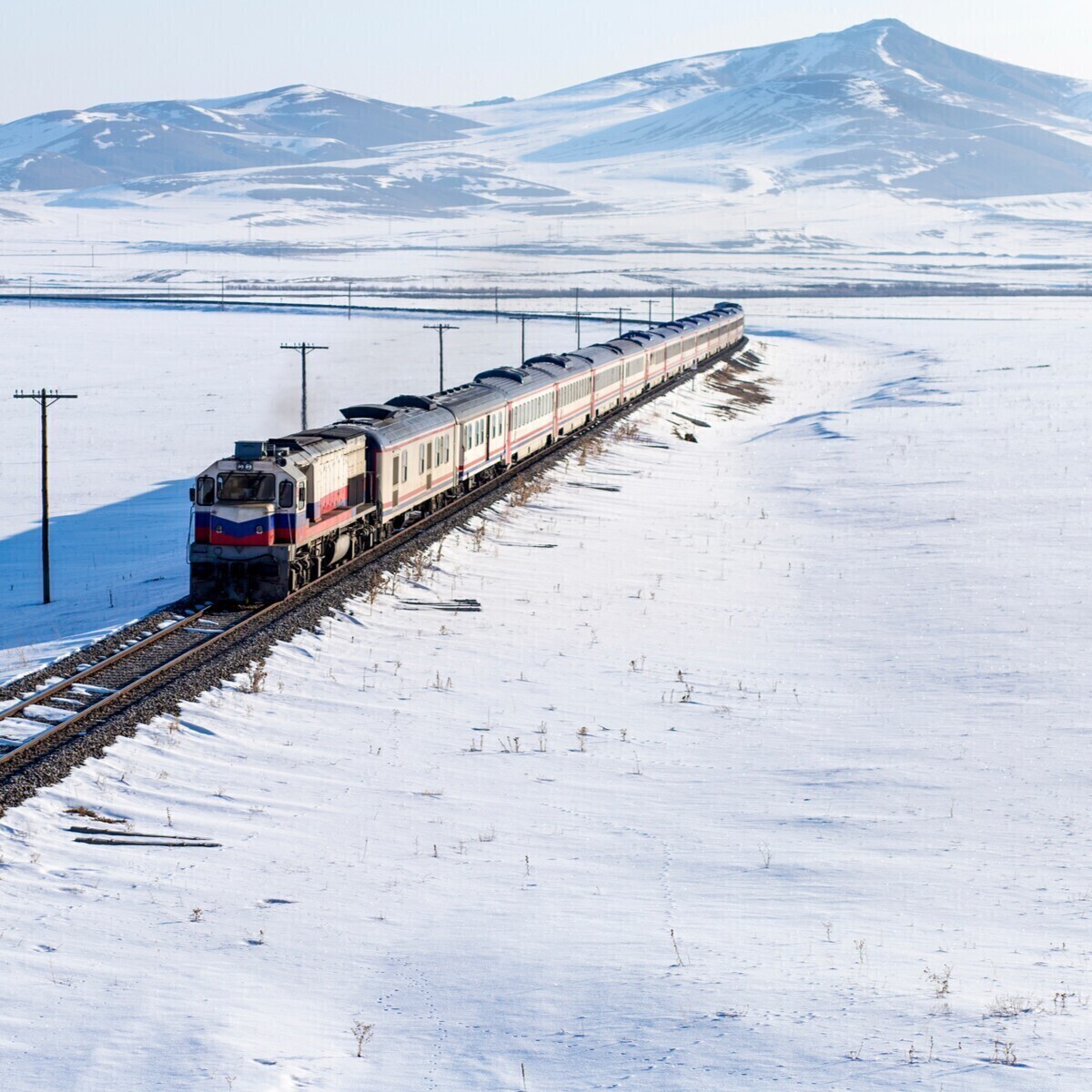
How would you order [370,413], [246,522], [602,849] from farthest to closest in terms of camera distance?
[370,413], [246,522], [602,849]

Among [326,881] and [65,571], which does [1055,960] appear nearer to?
[326,881]

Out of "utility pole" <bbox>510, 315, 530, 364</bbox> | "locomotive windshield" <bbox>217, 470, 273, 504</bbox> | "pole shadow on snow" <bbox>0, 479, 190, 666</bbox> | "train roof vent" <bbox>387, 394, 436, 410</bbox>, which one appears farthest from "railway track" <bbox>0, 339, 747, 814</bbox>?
"utility pole" <bbox>510, 315, 530, 364</bbox>

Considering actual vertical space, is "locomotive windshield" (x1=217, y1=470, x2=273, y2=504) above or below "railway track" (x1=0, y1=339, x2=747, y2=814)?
above

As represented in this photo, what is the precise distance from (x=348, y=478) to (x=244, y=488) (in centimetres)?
377

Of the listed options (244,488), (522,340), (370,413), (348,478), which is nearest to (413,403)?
(370,413)

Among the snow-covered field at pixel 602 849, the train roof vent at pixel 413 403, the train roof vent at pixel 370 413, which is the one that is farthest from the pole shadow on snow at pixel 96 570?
the train roof vent at pixel 413 403

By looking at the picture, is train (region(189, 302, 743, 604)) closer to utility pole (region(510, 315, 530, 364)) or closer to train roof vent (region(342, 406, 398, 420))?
train roof vent (region(342, 406, 398, 420))

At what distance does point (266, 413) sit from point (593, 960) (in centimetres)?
6034

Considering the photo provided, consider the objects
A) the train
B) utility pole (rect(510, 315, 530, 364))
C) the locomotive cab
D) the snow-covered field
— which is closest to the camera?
the snow-covered field

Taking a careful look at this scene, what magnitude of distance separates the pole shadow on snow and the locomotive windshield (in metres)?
3.15

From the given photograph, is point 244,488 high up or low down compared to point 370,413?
down

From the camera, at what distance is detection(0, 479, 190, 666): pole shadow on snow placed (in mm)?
30078

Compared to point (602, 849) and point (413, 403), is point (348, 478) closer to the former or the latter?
point (413, 403)

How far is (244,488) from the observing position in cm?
2916
